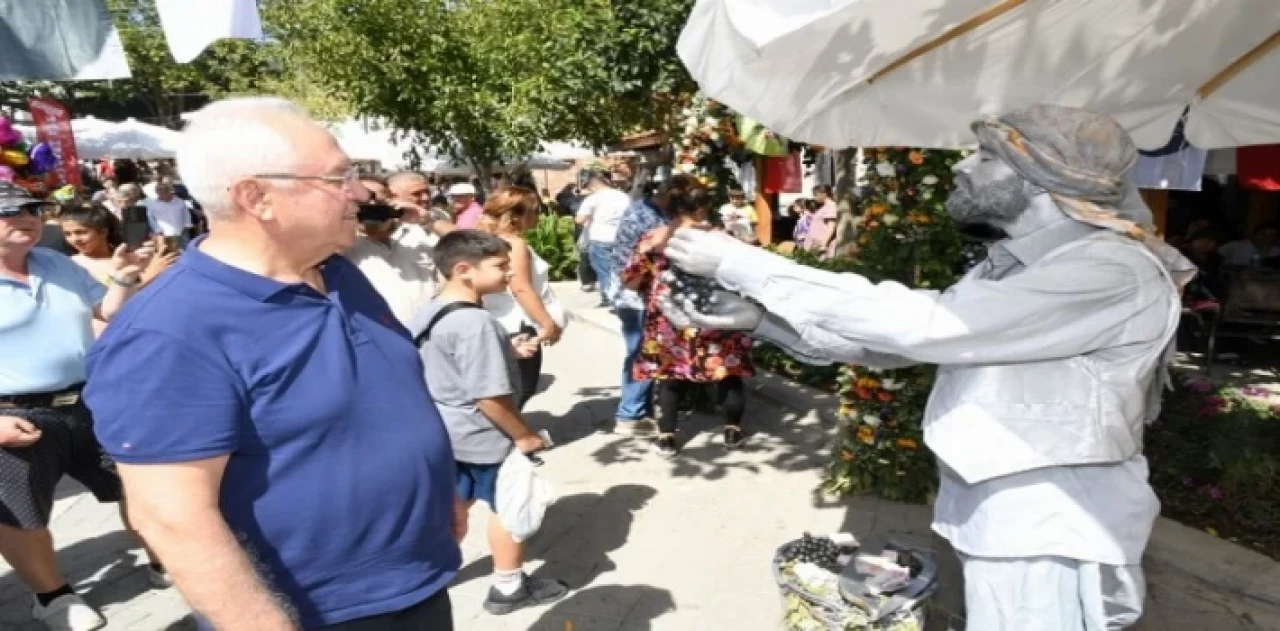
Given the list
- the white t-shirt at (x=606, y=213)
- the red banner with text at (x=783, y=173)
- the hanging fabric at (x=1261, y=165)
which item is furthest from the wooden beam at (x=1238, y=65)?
the white t-shirt at (x=606, y=213)

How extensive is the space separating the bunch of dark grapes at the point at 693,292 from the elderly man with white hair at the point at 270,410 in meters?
0.58

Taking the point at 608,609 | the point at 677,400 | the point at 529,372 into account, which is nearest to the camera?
the point at 608,609

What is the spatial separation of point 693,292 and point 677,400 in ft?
11.4

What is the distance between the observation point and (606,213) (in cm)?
845

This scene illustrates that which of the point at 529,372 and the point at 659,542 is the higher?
the point at 529,372

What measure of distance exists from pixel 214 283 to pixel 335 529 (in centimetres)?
49

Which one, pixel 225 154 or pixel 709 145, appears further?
pixel 709 145

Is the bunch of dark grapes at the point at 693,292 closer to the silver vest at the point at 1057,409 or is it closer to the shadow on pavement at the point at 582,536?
the silver vest at the point at 1057,409

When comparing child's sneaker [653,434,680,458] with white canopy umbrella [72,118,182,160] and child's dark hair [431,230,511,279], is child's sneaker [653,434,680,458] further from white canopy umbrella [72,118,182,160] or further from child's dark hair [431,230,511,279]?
white canopy umbrella [72,118,182,160]

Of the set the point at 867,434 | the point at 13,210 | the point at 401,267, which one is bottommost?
the point at 867,434

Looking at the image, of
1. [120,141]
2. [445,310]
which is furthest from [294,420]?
[120,141]

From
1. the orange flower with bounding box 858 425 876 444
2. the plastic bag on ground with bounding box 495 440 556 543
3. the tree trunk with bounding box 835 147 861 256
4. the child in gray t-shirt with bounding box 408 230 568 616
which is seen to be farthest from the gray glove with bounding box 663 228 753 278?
the tree trunk with bounding box 835 147 861 256

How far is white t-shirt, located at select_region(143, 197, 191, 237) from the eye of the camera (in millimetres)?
12039

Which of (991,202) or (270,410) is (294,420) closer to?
(270,410)
